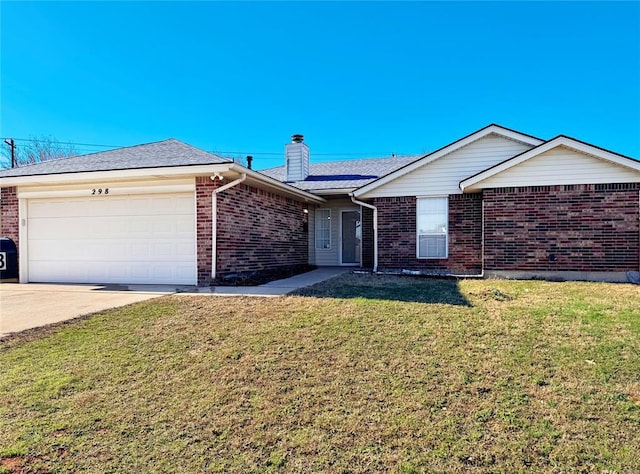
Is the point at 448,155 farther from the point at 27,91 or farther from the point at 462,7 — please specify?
the point at 27,91

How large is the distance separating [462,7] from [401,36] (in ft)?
9.43

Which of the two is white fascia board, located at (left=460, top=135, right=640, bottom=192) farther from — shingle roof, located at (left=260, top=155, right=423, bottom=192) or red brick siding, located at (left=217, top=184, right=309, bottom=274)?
red brick siding, located at (left=217, top=184, right=309, bottom=274)

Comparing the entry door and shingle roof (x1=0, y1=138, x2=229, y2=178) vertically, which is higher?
shingle roof (x1=0, y1=138, x2=229, y2=178)

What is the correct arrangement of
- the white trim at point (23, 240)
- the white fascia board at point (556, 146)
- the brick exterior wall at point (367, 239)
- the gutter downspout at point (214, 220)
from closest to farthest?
the gutter downspout at point (214, 220), the white fascia board at point (556, 146), the white trim at point (23, 240), the brick exterior wall at point (367, 239)

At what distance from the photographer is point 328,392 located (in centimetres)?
348

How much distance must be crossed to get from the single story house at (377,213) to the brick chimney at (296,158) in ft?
12.9

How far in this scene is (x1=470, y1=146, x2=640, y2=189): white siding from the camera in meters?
9.34

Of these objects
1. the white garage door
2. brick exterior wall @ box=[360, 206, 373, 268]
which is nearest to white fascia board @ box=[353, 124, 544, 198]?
brick exterior wall @ box=[360, 206, 373, 268]

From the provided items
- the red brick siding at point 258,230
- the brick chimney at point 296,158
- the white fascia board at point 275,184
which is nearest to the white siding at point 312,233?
the red brick siding at point 258,230

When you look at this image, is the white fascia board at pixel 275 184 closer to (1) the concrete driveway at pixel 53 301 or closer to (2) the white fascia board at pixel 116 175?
(2) the white fascia board at pixel 116 175

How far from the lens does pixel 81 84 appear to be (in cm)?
1808

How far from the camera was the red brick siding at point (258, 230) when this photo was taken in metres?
9.34

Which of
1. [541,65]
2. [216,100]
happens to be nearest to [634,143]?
[541,65]

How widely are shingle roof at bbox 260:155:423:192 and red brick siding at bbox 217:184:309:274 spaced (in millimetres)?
1214
